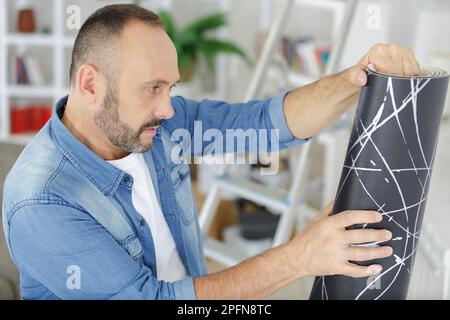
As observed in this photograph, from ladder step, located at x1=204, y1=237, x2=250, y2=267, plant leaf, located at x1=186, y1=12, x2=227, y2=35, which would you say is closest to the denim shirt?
ladder step, located at x1=204, y1=237, x2=250, y2=267

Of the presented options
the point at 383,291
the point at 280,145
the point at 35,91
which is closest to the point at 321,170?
the point at 35,91

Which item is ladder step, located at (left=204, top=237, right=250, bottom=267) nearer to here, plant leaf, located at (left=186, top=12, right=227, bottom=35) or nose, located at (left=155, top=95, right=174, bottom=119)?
nose, located at (left=155, top=95, right=174, bottom=119)

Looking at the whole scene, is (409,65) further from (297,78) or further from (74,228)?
(297,78)

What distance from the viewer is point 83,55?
3.90 feet

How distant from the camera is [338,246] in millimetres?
1161

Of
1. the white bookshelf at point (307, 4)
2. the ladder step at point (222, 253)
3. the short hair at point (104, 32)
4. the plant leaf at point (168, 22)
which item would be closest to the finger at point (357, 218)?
the short hair at point (104, 32)

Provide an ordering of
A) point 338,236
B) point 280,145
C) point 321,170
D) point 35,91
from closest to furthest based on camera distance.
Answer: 1. point 338,236
2. point 280,145
3. point 35,91
4. point 321,170

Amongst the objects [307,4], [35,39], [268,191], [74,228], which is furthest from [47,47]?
[74,228]

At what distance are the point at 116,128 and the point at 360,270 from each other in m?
0.46

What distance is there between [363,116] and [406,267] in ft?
0.90

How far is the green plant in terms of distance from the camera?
3791 millimetres

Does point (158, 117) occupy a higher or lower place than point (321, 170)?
higher

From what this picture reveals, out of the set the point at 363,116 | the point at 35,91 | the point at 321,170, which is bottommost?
the point at 321,170

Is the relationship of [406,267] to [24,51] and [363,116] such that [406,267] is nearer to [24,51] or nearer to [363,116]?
[363,116]
